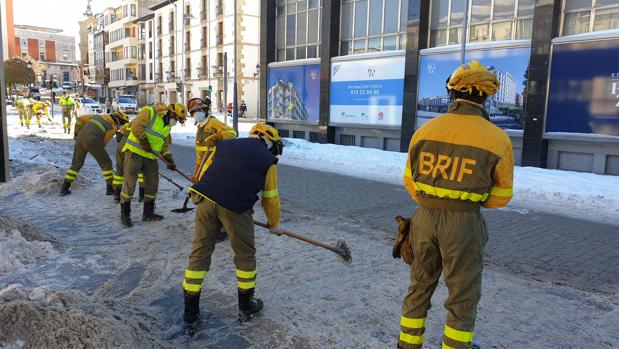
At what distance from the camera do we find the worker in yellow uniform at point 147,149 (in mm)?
6699

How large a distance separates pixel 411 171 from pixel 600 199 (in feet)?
25.4

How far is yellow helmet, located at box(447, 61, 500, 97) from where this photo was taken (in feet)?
9.11

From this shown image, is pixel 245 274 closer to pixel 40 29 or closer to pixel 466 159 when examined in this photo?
pixel 466 159

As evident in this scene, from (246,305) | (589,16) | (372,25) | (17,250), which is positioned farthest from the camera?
(372,25)

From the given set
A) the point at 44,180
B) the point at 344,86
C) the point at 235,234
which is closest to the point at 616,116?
the point at 344,86

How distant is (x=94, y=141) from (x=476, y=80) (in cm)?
724

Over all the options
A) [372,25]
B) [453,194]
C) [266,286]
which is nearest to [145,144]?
[266,286]

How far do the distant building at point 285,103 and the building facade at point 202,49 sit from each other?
50.4ft

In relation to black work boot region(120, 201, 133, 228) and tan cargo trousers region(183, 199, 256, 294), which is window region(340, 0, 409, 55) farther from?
tan cargo trousers region(183, 199, 256, 294)

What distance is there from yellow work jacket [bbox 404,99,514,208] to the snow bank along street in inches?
51.0

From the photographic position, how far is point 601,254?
231 inches

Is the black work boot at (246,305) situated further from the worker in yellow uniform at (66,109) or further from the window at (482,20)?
the worker in yellow uniform at (66,109)

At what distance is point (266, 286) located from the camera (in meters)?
4.52

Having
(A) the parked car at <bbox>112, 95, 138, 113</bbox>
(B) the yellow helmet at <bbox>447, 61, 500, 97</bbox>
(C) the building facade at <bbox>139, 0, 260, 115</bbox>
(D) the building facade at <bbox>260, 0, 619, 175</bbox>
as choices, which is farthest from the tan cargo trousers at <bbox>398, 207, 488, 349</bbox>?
(A) the parked car at <bbox>112, 95, 138, 113</bbox>
